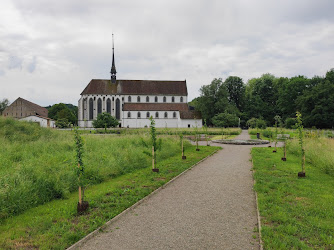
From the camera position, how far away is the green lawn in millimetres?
4875

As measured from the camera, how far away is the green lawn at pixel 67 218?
4875 mm

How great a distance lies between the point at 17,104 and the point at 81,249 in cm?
7079

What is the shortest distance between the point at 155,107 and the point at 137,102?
6665 mm

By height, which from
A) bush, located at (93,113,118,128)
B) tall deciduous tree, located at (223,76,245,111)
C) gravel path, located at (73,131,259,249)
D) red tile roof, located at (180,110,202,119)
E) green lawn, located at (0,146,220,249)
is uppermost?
tall deciduous tree, located at (223,76,245,111)

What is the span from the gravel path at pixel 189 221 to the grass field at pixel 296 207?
14.1 inches

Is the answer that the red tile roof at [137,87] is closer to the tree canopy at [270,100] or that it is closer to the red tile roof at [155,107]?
the red tile roof at [155,107]

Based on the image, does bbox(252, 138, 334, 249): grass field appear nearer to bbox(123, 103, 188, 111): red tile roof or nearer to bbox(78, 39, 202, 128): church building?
bbox(78, 39, 202, 128): church building

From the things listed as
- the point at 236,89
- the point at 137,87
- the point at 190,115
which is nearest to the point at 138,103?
the point at 137,87

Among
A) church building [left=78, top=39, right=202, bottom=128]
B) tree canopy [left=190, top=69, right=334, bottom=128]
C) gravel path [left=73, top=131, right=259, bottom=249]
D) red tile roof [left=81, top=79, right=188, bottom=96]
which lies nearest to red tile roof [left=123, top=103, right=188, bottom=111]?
church building [left=78, top=39, right=202, bottom=128]

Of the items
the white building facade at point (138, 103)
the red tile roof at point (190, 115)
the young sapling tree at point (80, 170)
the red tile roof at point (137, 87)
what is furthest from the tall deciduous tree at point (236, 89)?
the young sapling tree at point (80, 170)

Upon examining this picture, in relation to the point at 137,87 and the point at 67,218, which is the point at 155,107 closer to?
the point at 137,87

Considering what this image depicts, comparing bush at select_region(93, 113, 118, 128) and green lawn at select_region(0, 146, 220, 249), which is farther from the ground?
bush at select_region(93, 113, 118, 128)

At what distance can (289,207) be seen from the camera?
21.5 feet

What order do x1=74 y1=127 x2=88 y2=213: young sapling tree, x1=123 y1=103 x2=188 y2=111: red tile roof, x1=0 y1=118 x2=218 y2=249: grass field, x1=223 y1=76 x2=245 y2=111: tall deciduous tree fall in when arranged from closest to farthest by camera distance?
x1=0 y1=118 x2=218 y2=249: grass field → x1=74 y1=127 x2=88 y2=213: young sapling tree → x1=123 y1=103 x2=188 y2=111: red tile roof → x1=223 y1=76 x2=245 y2=111: tall deciduous tree
